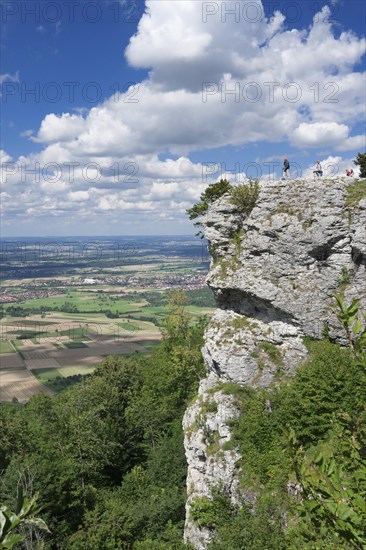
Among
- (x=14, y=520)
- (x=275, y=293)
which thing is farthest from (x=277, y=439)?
(x=14, y=520)

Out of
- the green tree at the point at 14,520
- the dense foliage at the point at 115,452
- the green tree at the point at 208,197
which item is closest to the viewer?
the green tree at the point at 14,520

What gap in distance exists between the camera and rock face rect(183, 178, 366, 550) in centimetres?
1972

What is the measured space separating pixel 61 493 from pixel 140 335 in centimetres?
7299

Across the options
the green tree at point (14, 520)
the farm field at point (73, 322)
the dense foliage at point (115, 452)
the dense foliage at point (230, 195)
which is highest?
the dense foliage at point (230, 195)

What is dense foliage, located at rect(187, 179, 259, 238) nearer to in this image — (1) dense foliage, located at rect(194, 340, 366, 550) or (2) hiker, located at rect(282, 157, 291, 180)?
(2) hiker, located at rect(282, 157, 291, 180)

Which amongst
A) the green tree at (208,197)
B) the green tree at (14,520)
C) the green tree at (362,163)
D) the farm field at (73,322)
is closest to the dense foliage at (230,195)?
the green tree at (208,197)

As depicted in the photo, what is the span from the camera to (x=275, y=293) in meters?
20.8

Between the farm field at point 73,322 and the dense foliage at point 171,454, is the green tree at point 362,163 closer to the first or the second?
the dense foliage at point 171,454

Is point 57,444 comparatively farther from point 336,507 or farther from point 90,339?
point 90,339

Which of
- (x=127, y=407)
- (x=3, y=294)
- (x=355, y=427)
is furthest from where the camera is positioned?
(x=3, y=294)

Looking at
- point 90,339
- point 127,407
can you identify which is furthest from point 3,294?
point 127,407

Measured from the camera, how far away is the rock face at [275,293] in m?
19.7

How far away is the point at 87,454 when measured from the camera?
86.7 feet

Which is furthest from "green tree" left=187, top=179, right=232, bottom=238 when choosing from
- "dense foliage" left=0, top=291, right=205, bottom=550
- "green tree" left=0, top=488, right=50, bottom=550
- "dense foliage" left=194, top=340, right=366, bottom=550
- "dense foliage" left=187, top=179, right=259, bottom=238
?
"green tree" left=0, top=488, right=50, bottom=550
